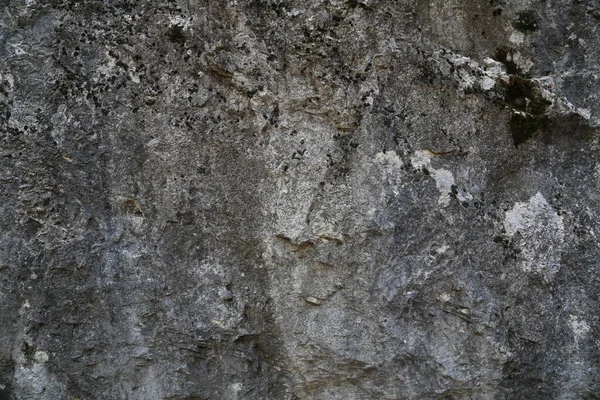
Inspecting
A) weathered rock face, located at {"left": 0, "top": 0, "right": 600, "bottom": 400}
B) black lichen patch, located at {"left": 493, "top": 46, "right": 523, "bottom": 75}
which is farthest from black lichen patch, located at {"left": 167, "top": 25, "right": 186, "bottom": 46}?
black lichen patch, located at {"left": 493, "top": 46, "right": 523, "bottom": 75}

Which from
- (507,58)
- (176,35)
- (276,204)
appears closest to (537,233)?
(507,58)

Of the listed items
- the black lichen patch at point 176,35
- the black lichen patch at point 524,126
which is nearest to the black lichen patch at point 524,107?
the black lichen patch at point 524,126

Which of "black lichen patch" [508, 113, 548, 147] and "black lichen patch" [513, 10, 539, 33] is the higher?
"black lichen patch" [513, 10, 539, 33]

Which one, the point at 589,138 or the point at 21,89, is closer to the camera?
the point at 21,89

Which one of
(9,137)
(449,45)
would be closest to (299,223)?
(449,45)

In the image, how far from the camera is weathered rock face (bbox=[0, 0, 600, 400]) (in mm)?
2186

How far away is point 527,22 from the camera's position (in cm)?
232

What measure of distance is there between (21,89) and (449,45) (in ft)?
4.93

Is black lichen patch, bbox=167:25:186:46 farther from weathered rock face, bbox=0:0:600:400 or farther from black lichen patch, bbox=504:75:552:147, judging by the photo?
black lichen patch, bbox=504:75:552:147

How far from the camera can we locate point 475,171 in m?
2.31

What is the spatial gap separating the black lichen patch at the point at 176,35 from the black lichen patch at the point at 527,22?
119 cm

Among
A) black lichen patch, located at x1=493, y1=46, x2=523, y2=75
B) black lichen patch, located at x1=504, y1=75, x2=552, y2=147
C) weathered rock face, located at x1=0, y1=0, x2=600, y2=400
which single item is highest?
black lichen patch, located at x1=493, y1=46, x2=523, y2=75

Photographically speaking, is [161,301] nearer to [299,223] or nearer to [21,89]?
[299,223]

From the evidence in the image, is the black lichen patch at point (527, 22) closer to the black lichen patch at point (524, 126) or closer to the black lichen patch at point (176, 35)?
the black lichen patch at point (524, 126)
